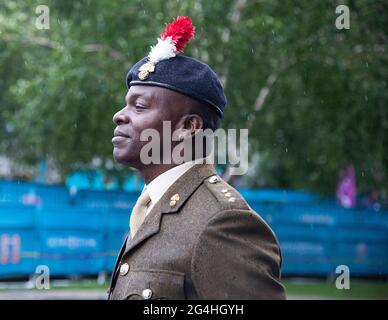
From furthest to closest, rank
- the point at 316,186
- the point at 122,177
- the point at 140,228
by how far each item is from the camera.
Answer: the point at 316,186, the point at 122,177, the point at 140,228

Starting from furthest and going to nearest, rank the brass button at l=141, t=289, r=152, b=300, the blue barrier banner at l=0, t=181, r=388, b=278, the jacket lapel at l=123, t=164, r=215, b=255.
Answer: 1. the blue barrier banner at l=0, t=181, r=388, b=278
2. the jacket lapel at l=123, t=164, r=215, b=255
3. the brass button at l=141, t=289, r=152, b=300

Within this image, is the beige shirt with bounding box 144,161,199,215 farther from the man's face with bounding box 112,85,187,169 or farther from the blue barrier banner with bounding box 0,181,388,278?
the blue barrier banner with bounding box 0,181,388,278

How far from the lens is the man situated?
2.68 meters

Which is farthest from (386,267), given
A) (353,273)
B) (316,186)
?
(316,186)

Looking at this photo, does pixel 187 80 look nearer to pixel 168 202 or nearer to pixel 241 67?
pixel 168 202

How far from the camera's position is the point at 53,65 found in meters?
14.7

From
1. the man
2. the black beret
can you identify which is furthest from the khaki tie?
the black beret

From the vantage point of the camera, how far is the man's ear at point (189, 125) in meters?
2.96

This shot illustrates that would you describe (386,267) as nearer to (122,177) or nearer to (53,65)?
(122,177)

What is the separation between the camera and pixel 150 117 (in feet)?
9.64

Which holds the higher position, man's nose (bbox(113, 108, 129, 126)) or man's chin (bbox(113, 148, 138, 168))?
man's nose (bbox(113, 108, 129, 126))

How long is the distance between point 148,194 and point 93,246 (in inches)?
484

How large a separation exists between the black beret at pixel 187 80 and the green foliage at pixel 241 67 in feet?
32.1

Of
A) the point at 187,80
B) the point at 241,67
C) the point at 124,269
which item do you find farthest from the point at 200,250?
the point at 241,67
